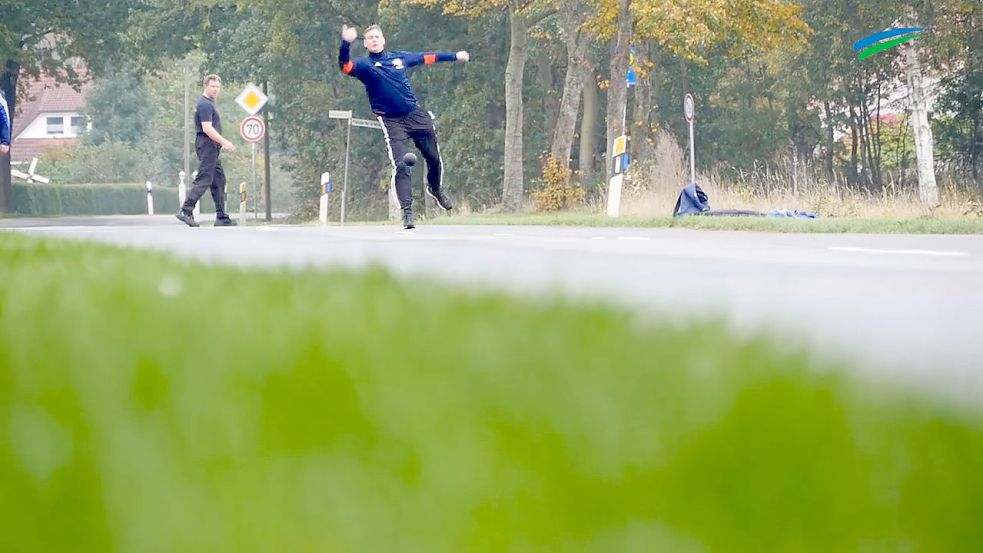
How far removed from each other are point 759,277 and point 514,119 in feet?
97.5

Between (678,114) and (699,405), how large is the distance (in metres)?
47.2

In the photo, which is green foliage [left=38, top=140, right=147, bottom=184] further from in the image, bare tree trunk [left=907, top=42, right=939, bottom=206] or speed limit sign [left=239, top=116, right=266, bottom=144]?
bare tree trunk [left=907, top=42, right=939, bottom=206]

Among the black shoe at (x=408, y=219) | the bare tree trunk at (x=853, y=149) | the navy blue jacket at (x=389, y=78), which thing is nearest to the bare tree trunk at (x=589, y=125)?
the bare tree trunk at (x=853, y=149)

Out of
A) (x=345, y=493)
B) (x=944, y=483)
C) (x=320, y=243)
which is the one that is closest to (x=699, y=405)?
(x=944, y=483)

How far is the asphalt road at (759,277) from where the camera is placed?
11.0 feet

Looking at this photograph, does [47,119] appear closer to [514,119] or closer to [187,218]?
[514,119]

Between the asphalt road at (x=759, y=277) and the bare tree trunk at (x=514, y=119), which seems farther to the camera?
the bare tree trunk at (x=514, y=119)

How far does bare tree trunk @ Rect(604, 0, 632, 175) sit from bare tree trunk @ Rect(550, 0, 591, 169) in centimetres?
357

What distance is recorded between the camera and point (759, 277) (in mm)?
8500

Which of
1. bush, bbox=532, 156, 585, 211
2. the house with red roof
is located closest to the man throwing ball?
bush, bbox=532, 156, 585, 211

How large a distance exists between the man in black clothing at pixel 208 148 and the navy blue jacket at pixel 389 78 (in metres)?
3.20

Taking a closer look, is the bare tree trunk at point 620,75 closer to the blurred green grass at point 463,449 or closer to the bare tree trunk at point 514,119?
the bare tree trunk at point 514,119

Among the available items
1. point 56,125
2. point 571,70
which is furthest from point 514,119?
point 56,125

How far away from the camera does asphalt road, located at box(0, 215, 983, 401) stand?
11.0ft
